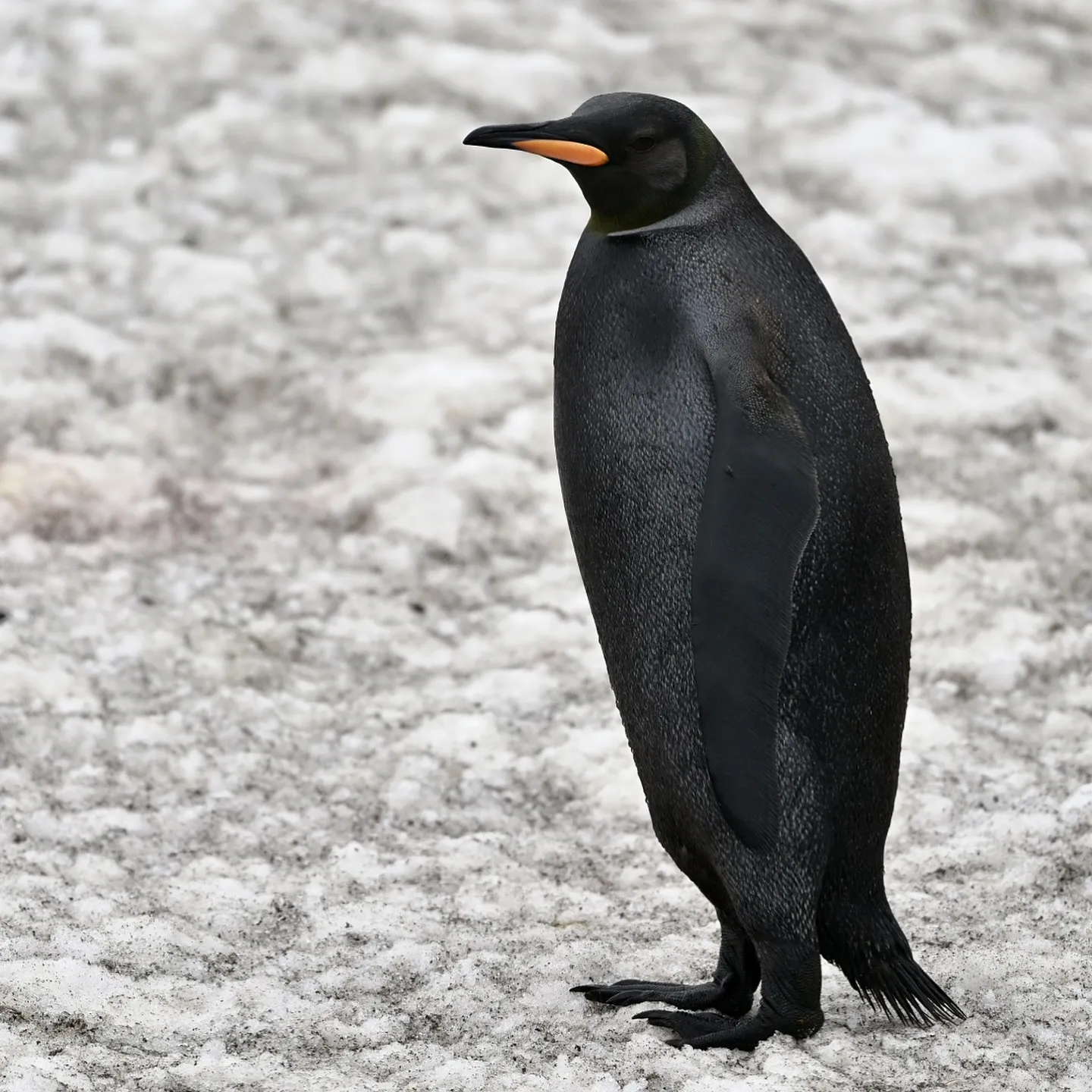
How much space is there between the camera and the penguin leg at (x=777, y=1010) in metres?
2.48

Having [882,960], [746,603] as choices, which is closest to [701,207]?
[746,603]

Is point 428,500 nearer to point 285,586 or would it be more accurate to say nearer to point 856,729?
point 285,586

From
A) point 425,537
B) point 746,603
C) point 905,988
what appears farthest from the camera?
point 425,537

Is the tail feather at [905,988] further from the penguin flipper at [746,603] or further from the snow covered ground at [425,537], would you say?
the penguin flipper at [746,603]

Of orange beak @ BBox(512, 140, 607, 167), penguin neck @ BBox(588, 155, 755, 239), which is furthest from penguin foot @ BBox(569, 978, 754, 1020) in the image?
orange beak @ BBox(512, 140, 607, 167)

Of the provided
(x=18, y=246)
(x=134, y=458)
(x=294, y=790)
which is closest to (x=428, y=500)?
(x=134, y=458)

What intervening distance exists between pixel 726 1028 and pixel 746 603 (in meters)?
0.70

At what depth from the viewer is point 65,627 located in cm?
403

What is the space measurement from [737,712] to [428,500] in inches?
97.4

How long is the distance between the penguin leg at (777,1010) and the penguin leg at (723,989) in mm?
83

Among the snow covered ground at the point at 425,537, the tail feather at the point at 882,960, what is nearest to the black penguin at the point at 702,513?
the tail feather at the point at 882,960

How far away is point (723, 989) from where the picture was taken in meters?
2.62

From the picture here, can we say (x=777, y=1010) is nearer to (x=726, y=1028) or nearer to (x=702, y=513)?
(x=726, y=1028)

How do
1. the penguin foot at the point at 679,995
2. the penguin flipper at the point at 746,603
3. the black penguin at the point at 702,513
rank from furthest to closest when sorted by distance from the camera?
the penguin foot at the point at 679,995 → the black penguin at the point at 702,513 → the penguin flipper at the point at 746,603
